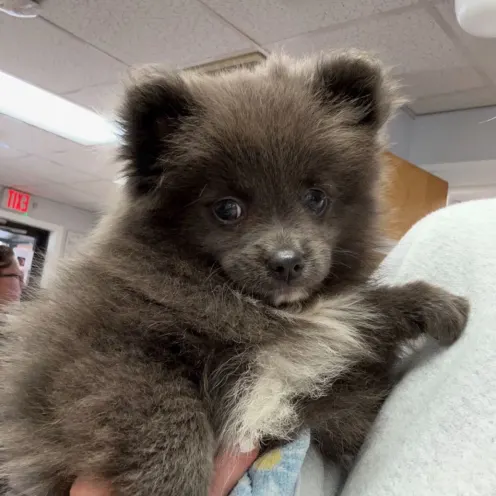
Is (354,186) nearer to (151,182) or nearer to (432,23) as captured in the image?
(151,182)

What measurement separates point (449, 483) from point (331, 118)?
761 millimetres

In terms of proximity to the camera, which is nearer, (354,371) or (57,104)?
(354,371)

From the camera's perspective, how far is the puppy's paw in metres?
1.04

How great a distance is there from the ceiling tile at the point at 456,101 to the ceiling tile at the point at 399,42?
540 millimetres

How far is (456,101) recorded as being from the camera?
15.9ft

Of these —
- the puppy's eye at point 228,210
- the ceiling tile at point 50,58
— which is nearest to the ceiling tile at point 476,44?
the ceiling tile at point 50,58

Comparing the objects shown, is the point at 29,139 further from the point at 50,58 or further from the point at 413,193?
the point at 413,193

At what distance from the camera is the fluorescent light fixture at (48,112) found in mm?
5266

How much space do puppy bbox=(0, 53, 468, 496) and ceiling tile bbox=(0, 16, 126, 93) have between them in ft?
10.5

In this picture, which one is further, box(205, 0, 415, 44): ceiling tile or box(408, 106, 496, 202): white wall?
box(408, 106, 496, 202): white wall

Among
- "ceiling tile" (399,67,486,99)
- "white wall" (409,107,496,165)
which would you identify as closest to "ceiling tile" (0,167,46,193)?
"white wall" (409,107,496,165)

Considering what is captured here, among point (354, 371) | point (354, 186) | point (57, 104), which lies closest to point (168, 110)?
point (354, 186)

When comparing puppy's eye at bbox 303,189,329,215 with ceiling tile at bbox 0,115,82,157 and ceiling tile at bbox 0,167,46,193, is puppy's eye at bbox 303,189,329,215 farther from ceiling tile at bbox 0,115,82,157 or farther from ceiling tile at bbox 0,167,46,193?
ceiling tile at bbox 0,167,46,193

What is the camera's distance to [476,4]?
2414mm
